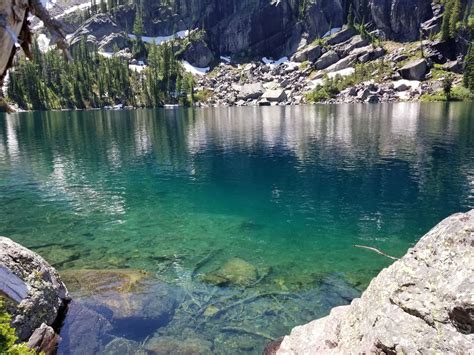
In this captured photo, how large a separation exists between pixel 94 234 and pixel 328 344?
22.2 meters

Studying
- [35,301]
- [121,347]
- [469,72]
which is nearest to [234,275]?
[121,347]

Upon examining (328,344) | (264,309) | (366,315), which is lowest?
(264,309)

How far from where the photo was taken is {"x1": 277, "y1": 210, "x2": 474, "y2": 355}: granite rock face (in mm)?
7434

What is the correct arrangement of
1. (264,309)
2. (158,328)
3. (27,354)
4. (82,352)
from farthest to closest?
(264,309), (158,328), (82,352), (27,354)

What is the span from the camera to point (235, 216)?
32469 mm

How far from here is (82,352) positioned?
1462cm

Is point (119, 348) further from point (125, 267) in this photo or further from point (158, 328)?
point (125, 267)

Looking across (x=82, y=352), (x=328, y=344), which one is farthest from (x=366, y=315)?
(x=82, y=352)

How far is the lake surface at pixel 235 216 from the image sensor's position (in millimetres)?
18261

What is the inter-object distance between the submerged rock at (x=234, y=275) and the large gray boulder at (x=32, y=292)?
8030 millimetres

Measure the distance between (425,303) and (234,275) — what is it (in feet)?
47.2

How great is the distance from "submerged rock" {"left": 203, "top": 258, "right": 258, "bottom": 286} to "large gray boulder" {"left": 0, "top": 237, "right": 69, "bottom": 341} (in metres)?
8.03

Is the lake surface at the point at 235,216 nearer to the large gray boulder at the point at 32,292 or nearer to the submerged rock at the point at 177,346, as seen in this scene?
the submerged rock at the point at 177,346

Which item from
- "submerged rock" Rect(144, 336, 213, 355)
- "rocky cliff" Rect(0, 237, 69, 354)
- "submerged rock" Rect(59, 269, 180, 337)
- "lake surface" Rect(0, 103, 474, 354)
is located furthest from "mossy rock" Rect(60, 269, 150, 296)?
"submerged rock" Rect(144, 336, 213, 355)
